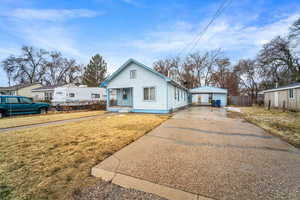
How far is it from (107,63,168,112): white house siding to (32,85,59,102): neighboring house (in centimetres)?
1922

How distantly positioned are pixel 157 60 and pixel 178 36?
1846cm

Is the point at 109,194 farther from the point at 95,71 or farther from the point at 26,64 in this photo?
the point at 26,64

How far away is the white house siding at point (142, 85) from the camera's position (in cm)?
1045

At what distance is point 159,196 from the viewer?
1.72m

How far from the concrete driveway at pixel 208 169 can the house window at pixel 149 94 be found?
7348 mm

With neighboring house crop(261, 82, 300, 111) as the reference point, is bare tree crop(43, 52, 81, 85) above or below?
above

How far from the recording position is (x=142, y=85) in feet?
36.7

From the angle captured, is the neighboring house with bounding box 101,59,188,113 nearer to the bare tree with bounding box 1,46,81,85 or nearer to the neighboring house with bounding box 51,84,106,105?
the neighboring house with bounding box 51,84,106,105

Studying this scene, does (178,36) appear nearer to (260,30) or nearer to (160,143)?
(260,30)

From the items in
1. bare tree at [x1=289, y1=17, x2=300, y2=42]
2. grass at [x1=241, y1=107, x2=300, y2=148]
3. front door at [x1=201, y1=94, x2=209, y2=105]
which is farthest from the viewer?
front door at [x1=201, y1=94, x2=209, y2=105]

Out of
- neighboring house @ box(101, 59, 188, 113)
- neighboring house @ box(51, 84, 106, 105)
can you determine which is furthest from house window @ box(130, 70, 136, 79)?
neighboring house @ box(51, 84, 106, 105)

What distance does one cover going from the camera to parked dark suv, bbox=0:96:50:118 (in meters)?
9.09

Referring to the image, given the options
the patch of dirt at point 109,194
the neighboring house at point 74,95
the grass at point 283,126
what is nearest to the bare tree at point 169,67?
the neighboring house at point 74,95

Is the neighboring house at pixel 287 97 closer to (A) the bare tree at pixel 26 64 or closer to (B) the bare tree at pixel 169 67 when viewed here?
(B) the bare tree at pixel 169 67
